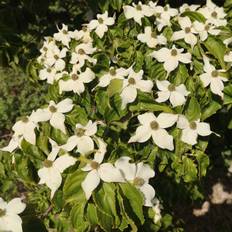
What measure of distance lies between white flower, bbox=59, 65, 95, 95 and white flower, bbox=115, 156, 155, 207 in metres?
0.37

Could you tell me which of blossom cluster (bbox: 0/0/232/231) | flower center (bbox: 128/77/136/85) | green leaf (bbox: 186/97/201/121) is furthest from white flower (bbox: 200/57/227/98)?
flower center (bbox: 128/77/136/85)

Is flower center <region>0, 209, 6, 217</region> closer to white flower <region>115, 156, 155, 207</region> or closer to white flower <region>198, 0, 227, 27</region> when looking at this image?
white flower <region>115, 156, 155, 207</region>

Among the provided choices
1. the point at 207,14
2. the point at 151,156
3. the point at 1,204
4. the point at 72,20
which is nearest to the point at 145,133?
the point at 151,156

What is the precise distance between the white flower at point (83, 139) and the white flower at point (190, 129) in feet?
0.82

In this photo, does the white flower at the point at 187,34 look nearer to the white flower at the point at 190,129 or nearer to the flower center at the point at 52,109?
the white flower at the point at 190,129

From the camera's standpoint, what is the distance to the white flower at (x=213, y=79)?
4.96 feet

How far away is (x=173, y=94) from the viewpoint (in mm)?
1440

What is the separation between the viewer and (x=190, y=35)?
65.1 inches

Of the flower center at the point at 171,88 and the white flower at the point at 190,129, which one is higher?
the flower center at the point at 171,88

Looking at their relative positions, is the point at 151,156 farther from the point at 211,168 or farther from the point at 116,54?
the point at 211,168

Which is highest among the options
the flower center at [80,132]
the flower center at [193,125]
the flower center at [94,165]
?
the flower center at [94,165]

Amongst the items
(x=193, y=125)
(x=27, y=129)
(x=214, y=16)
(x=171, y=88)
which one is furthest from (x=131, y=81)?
(x=214, y=16)

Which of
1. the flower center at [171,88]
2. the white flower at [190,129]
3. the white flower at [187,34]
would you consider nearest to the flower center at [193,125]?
the white flower at [190,129]

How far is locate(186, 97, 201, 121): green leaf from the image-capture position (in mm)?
1426
